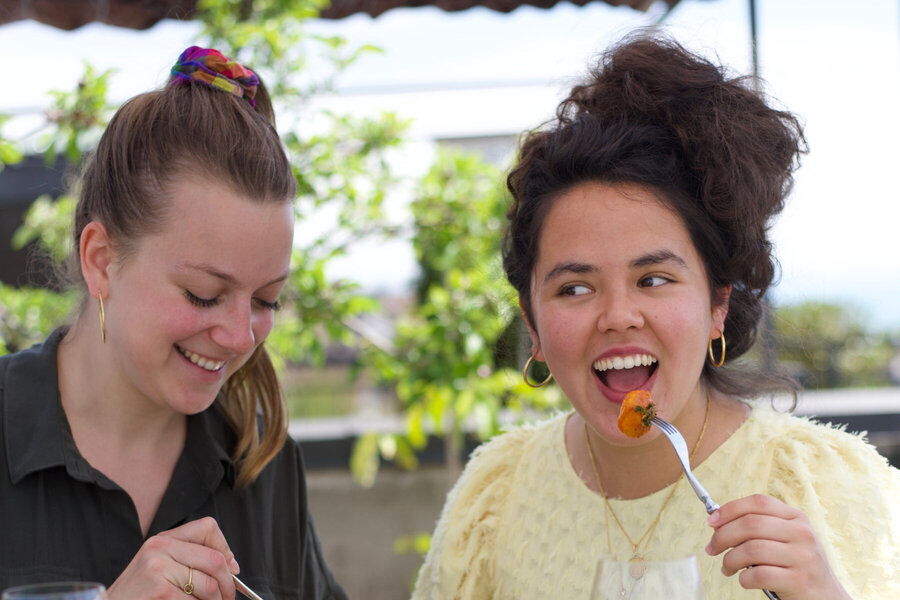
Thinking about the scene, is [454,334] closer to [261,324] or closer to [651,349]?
[261,324]

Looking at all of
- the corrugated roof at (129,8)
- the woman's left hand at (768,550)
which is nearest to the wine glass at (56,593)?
the woman's left hand at (768,550)

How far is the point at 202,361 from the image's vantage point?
1614mm

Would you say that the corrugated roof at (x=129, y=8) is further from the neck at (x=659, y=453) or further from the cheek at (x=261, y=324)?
the neck at (x=659, y=453)

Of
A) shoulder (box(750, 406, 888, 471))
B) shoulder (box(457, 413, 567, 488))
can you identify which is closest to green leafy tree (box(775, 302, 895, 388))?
shoulder (box(457, 413, 567, 488))

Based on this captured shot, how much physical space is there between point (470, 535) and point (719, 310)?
2.23 feet

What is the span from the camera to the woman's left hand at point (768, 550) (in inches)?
46.1

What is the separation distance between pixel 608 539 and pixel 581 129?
0.80m

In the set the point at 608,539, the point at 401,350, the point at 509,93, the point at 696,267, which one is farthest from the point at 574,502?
the point at 509,93

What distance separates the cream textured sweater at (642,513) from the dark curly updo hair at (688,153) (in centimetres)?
32

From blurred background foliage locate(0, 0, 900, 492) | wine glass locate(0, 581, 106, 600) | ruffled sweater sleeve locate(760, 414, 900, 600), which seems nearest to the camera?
wine glass locate(0, 581, 106, 600)

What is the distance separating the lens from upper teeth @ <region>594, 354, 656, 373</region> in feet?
5.06

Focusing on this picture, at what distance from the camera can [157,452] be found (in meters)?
1.83

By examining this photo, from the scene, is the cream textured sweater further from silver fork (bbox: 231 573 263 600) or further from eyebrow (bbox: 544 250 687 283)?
silver fork (bbox: 231 573 263 600)

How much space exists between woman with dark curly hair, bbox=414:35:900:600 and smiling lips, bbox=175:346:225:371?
23.5 inches
